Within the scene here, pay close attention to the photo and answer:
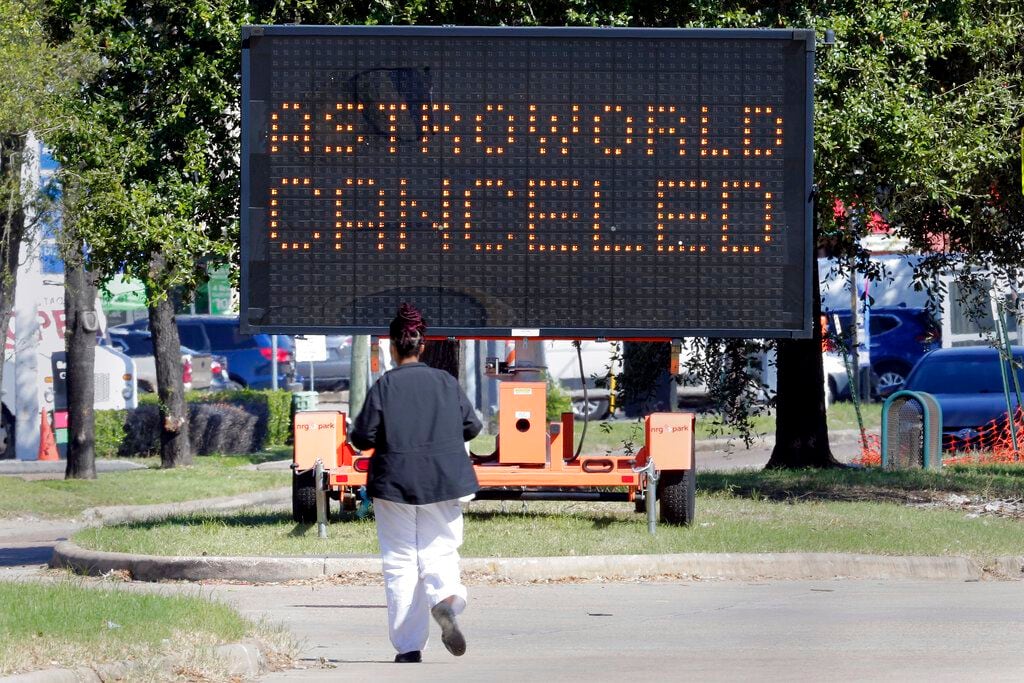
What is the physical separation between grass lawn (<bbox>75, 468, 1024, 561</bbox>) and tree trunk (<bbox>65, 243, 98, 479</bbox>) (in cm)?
544

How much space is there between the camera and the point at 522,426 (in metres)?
12.2

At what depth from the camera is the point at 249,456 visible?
933 inches

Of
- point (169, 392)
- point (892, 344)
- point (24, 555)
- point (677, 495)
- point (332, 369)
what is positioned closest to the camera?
point (677, 495)

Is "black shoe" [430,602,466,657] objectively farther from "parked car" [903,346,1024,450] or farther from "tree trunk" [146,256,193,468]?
"parked car" [903,346,1024,450]

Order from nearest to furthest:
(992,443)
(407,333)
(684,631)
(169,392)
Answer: (407,333) → (684,631) → (169,392) → (992,443)

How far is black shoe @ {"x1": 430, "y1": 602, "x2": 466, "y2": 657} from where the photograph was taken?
7.35 metres

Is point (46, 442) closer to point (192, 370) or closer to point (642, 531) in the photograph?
point (192, 370)

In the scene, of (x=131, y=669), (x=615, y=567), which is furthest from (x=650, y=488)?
(x=131, y=669)

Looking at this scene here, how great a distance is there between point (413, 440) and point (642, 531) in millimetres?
5035

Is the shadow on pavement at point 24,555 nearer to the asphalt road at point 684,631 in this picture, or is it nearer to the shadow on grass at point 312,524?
the shadow on grass at point 312,524

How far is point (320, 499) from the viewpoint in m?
12.0

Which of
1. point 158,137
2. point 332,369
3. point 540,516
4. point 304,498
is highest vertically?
point 158,137

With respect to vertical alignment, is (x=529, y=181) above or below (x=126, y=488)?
above

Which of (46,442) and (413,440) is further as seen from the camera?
(46,442)
